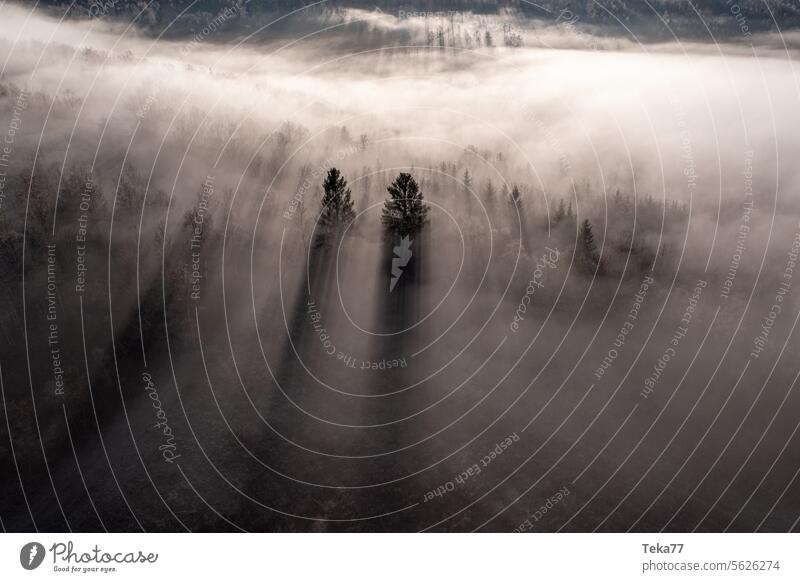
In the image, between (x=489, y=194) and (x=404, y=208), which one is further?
(x=489, y=194)

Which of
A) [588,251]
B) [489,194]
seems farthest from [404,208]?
[588,251]

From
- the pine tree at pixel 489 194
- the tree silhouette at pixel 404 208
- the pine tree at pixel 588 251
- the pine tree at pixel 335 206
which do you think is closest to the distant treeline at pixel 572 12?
the pine tree at pixel 335 206

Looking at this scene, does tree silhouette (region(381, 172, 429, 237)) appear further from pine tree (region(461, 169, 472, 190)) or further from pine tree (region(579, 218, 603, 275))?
pine tree (region(579, 218, 603, 275))

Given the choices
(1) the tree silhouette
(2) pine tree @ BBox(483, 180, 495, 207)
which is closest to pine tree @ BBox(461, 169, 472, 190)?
(2) pine tree @ BBox(483, 180, 495, 207)

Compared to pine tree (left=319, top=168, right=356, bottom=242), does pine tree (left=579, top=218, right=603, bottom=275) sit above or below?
below

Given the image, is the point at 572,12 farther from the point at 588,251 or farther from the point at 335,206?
the point at 335,206

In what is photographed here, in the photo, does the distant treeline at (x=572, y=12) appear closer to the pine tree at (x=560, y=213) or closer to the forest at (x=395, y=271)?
the forest at (x=395, y=271)

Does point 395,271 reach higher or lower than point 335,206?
lower
